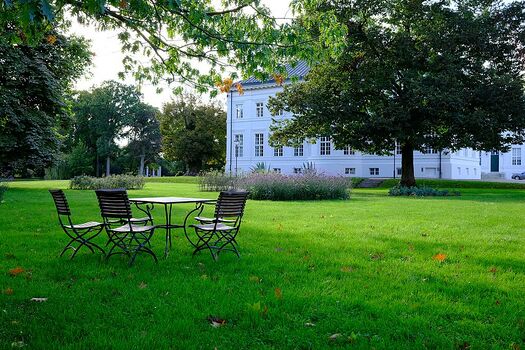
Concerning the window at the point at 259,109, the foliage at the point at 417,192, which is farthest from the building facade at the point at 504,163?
the foliage at the point at 417,192

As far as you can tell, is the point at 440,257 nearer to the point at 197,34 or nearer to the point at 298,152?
the point at 197,34

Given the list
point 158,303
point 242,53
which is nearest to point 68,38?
point 242,53

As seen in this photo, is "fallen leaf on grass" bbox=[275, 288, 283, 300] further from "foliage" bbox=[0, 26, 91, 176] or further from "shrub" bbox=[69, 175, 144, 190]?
"shrub" bbox=[69, 175, 144, 190]

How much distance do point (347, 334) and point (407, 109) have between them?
23.8 meters

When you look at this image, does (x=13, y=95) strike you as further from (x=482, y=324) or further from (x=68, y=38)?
(x=482, y=324)

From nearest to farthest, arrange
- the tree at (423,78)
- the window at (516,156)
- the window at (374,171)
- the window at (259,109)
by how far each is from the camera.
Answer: the tree at (423,78) → the window at (374,171) → the window at (259,109) → the window at (516,156)

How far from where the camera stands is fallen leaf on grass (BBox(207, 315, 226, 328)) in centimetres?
421

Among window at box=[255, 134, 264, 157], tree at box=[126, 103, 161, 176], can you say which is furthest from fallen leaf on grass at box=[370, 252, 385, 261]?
tree at box=[126, 103, 161, 176]

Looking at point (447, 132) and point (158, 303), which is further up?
point (447, 132)

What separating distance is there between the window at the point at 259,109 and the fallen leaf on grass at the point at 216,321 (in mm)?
49780

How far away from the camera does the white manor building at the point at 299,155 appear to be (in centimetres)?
4525

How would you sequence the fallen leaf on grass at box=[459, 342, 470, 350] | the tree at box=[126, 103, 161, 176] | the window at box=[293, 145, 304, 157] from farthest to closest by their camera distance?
the tree at box=[126, 103, 161, 176], the window at box=[293, 145, 304, 157], the fallen leaf on grass at box=[459, 342, 470, 350]

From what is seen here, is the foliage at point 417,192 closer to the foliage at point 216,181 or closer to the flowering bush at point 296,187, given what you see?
the flowering bush at point 296,187

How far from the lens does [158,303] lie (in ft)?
15.7
